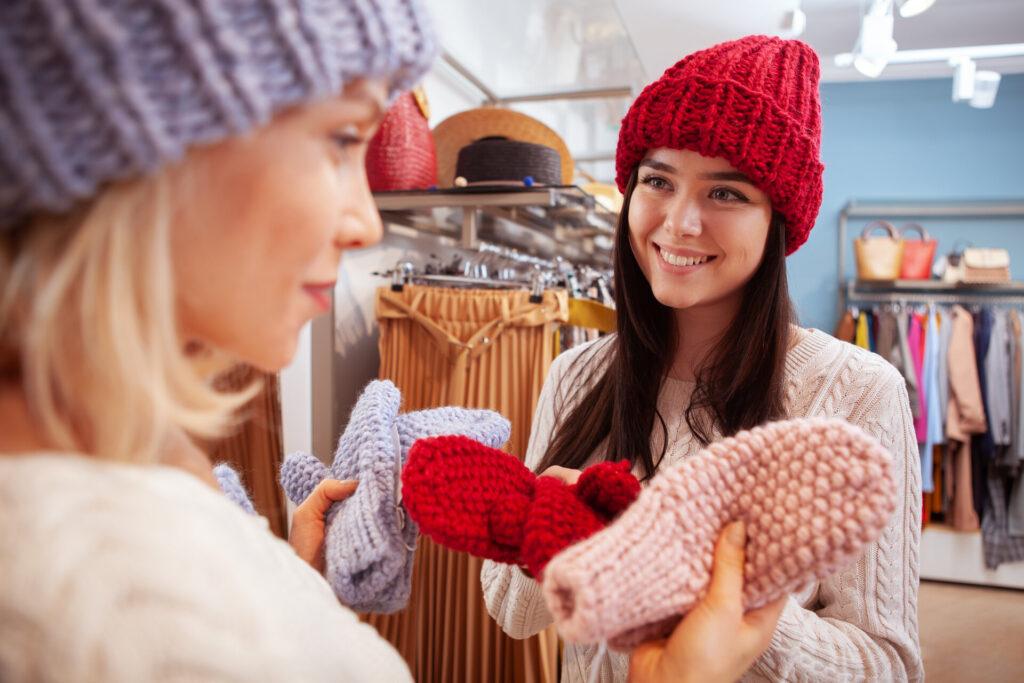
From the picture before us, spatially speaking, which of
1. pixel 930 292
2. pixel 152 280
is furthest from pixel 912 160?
pixel 152 280

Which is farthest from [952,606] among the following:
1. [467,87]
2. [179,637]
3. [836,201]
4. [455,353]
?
[179,637]

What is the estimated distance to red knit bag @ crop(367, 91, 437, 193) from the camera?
5.91 feet

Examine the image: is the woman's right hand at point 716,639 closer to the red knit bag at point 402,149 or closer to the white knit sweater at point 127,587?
the white knit sweater at point 127,587

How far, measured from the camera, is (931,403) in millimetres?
3643

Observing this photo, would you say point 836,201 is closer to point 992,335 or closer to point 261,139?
point 992,335

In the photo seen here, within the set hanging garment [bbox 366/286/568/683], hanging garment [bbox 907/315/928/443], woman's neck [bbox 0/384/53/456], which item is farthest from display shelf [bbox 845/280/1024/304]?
woman's neck [bbox 0/384/53/456]

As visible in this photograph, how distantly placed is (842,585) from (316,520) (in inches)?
29.2

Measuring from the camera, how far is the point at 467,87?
257 centimetres

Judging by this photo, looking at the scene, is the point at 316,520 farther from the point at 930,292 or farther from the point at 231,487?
the point at 930,292

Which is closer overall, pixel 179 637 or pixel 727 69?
pixel 179 637

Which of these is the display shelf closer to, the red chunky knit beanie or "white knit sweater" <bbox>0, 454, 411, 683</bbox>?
the red chunky knit beanie

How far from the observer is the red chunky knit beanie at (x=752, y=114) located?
997 millimetres

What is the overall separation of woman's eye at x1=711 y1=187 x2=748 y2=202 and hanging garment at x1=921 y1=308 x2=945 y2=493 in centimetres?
326

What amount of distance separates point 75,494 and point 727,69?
1020 millimetres
